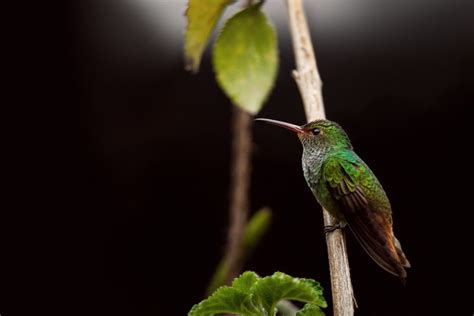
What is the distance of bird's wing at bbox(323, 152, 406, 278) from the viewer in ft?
3.35

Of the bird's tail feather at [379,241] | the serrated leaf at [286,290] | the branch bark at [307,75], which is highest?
the branch bark at [307,75]

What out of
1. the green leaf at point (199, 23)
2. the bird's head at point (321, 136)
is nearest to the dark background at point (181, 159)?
the bird's head at point (321, 136)

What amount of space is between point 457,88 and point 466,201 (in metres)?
0.44

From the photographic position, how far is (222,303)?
613 mm

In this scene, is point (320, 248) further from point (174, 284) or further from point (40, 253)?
point (40, 253)

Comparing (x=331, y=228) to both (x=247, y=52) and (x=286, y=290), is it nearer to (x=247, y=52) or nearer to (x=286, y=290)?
(x=247, y=52)

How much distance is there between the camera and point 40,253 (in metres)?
2.34

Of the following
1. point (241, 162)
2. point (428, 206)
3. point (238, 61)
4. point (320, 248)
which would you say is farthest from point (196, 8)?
point (428, 206)

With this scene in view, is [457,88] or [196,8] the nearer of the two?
[196,8]

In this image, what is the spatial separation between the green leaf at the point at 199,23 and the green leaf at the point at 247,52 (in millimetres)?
28

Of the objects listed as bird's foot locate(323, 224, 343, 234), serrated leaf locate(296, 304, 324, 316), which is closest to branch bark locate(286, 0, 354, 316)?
bird's foot locate(323, 224, 343, 234)

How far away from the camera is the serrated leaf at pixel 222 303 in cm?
61

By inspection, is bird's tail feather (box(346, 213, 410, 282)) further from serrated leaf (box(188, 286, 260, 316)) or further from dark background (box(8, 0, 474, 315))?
dark background (box(8, 0, 474, 315))

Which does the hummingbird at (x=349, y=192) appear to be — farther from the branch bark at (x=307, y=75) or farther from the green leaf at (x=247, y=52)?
the green leaf at (x=247, y=52)
